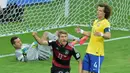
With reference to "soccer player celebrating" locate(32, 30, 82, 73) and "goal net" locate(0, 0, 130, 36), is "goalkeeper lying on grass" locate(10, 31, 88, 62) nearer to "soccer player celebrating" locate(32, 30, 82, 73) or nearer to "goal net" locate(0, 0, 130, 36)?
"soccer player celebrating" locate(32, 30, 82, 73)

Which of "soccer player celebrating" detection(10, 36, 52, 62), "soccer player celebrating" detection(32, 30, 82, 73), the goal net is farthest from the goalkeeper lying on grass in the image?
the goal net

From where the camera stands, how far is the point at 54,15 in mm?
16766

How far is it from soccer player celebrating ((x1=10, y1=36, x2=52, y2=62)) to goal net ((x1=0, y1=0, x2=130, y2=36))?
3252 millimetres

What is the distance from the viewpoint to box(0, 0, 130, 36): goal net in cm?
1573

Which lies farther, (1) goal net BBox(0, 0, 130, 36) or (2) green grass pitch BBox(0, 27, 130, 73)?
(1) goal net BBox(0, 0, 130, 36)

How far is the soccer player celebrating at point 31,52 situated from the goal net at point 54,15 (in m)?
3.25

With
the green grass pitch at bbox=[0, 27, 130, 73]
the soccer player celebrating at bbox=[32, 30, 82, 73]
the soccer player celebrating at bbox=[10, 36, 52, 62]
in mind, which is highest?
the soccer player celebrating at bbox=[32, 30, 82, 73]

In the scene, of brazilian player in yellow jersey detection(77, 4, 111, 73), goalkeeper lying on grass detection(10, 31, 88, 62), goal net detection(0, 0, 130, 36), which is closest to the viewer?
brazilian player in yellow jersey detection(77, 4, 111, 73)

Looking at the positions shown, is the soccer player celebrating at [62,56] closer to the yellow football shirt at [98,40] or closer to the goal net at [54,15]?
the yellow football shirt at [98,40]

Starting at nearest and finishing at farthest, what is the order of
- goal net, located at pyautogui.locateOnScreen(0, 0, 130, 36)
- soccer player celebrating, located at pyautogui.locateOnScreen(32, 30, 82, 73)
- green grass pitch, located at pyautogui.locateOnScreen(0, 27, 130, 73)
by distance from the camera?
soccer player celebrating, located at pyautogui.locateOnScreen(32, 30, 82, 73), green grass pitch, located at pyautogui.locateOnScreen(0, 27, 130, 73), goal net, located at pyautogui.locateOnScreen(0, 0, 130, 36)

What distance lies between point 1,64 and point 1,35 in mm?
3065

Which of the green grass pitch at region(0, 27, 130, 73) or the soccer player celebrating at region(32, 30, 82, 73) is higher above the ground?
the soccer player celebrating at region(32, 30, 82, 73)

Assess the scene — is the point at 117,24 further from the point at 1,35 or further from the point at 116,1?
the point at 1,35

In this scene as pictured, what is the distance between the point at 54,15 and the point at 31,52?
15.4 feet
